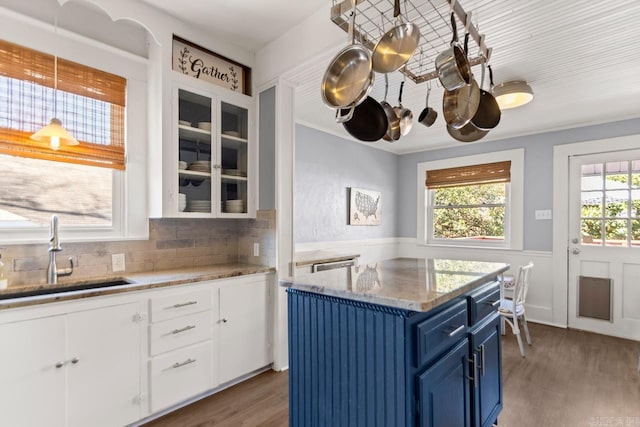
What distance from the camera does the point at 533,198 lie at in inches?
163

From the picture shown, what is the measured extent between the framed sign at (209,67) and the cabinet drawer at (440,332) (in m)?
2.29

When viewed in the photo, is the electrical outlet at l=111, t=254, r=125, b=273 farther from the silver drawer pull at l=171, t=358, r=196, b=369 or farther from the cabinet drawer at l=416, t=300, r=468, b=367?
the cabinet drawer at l=416, t=300, r=468, b=367

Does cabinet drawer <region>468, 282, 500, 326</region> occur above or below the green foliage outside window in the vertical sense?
below

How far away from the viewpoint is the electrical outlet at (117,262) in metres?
2.31

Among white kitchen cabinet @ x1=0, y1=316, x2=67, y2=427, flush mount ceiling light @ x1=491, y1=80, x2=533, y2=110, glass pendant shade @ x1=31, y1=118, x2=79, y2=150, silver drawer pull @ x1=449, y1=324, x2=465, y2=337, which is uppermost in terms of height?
flush mount ceiling light @ x1=491, y1=80, x2=533, y2=110

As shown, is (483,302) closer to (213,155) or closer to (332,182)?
(213,155)

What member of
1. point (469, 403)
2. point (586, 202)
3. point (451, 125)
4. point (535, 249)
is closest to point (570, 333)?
point (535, 249)

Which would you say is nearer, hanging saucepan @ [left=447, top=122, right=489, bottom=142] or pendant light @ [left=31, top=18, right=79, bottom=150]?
pendant light @ [left=31, top=18, right=79, bottom=150]

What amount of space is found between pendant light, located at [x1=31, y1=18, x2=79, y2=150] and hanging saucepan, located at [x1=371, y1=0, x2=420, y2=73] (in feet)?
5.78

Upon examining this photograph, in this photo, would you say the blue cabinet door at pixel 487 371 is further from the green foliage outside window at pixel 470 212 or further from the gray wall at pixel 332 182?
the green foliage outside window at pixel 470 212

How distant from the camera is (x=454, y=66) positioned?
1.48 metres

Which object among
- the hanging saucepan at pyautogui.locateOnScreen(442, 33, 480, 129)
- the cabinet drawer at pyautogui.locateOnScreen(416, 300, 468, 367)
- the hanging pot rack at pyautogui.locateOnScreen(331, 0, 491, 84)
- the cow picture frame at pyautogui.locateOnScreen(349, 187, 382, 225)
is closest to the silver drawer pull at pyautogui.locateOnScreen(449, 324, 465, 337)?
the cabinet drawer at pyautogui.locateOnScreen(416, 300, 468, 367)

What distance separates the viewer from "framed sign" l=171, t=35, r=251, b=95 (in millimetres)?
2404

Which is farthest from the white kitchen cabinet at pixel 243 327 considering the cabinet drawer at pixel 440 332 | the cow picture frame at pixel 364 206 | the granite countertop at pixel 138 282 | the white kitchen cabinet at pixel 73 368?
the cow picture frame at pixel 364 206
